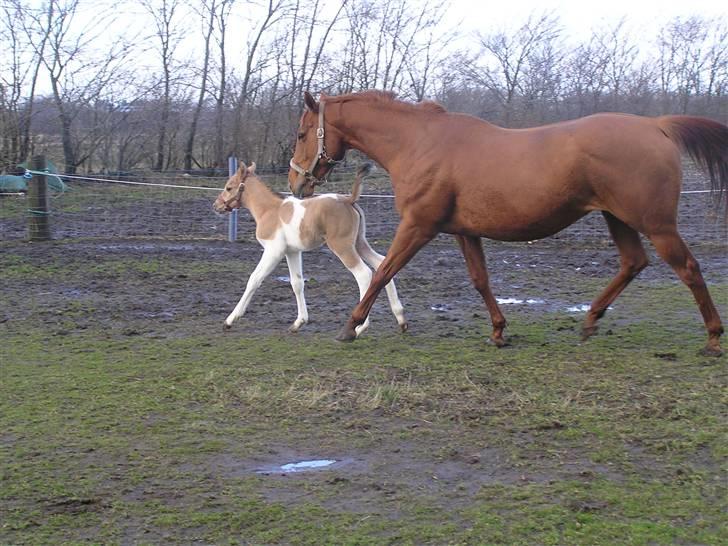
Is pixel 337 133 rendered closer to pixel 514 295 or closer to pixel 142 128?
pixel 514 295

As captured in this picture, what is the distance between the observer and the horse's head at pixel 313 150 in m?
7.00

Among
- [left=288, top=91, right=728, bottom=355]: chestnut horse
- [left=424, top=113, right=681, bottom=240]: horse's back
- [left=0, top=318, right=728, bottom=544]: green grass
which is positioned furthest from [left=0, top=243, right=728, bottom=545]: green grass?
[left=424, top=113, right=681, bottom=240]: horse's back

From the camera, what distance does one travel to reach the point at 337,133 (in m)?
7.03

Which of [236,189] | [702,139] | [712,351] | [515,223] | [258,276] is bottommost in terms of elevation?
[712,351]

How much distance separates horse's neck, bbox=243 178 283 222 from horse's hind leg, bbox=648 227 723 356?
320 cm

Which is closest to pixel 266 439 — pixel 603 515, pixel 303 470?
pixel 303 470

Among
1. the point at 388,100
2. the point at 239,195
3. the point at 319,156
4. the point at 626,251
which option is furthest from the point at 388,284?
the point at 626,251

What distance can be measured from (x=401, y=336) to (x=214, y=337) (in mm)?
1486

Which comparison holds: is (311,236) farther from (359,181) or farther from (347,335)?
(347,335)

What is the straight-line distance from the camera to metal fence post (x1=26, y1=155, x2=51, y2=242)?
1348 cm

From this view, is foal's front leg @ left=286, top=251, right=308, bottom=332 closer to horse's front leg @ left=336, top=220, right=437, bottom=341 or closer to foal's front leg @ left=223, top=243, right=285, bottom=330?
foal's front leg @ left=223, top=243, right=285, bottom=330

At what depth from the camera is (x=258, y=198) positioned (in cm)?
768

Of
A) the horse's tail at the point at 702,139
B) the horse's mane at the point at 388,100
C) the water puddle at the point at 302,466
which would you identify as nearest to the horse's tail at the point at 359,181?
the horse's mane at the point at 388,100

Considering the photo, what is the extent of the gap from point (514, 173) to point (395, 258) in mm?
1063
